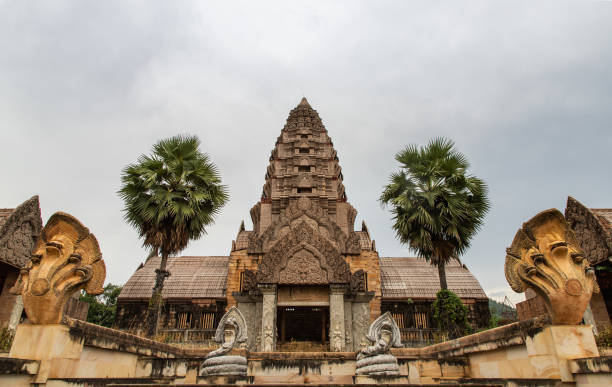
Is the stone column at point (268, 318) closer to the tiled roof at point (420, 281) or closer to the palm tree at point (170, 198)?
the palm tree at point (170, 198)

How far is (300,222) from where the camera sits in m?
20.8

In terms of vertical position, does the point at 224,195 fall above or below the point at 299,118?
below

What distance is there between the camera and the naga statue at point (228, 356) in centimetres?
598

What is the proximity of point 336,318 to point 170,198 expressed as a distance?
8445 mm

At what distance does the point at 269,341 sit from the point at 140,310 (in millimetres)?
12630

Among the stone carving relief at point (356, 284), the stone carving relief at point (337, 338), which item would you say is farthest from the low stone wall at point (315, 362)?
the stone carving relief at point (356, 284)

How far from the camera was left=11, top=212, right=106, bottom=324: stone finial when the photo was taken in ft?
17.5

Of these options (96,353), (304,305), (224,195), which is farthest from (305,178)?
(96,353)

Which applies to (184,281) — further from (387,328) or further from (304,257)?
(387,328)

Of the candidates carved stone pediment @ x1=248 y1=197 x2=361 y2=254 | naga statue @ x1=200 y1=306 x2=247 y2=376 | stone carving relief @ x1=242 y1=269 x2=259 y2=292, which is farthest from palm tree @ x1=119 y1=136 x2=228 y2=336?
naga statue @ x1=200 y1=306 x2=247 y2=376

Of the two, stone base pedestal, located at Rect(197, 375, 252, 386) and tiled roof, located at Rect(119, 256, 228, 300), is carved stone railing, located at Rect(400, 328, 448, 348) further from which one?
stone base pedestal, located at Rect(197, 375, 252, 386)

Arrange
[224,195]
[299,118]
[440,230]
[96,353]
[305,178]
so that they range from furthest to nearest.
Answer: [299,118] < [305,178] < [224,195] < [440,230] < [96,353]

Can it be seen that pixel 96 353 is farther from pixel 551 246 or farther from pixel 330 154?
pixel 330 154

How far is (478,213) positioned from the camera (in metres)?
15.3
